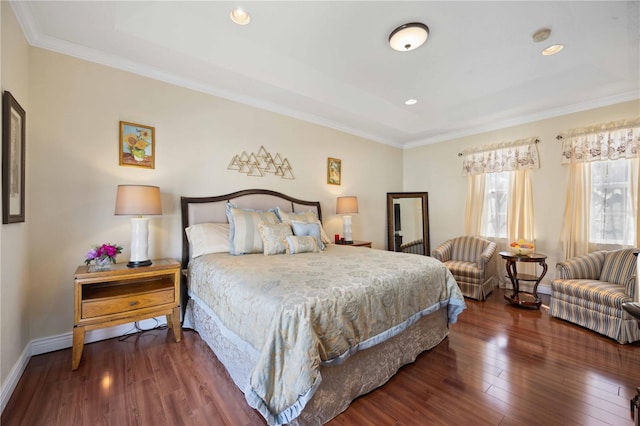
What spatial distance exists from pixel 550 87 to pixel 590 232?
1.96 m

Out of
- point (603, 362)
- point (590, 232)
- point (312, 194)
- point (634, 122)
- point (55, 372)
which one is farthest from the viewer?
point (312, 194)

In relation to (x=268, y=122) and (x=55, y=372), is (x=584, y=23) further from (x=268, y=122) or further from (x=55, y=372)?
(x=55, y=372)

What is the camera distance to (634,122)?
314cm

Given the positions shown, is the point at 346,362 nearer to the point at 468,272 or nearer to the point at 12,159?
the point at 12,159

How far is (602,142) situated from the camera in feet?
10.9

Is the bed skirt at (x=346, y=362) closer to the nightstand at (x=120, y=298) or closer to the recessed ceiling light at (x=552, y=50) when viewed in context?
the nightstand at (x=120, y=298)

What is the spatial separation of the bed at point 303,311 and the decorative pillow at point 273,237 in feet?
0.03

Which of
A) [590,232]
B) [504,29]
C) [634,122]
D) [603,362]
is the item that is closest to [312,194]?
[504,29]

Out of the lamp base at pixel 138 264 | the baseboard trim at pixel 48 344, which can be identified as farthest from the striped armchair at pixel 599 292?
the baseboard trim at pixel 48 344

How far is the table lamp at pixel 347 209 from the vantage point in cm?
416

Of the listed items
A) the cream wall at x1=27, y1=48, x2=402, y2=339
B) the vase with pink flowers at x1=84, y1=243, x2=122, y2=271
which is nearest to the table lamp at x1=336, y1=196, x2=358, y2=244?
the cream wall at x1=27, y1=48, x2=402, y2=339

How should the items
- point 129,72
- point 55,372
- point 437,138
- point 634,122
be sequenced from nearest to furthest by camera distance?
1. point 55,372
2. point 129,72
3. point 634,122
4. point 437,138

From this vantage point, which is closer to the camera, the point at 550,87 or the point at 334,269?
the point at 334,269

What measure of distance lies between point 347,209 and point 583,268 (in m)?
2.93
